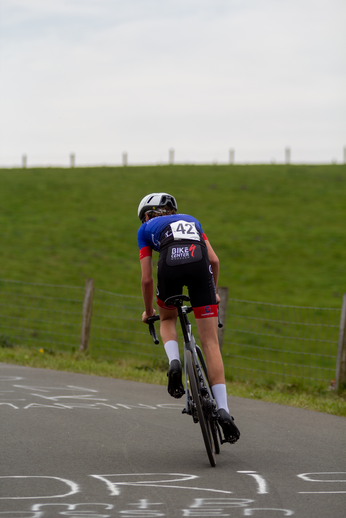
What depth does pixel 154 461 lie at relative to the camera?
5.01 meters

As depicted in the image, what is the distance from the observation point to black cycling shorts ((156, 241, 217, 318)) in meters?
4.95

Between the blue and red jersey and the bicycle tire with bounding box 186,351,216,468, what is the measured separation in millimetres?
887

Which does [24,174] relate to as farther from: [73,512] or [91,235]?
[73,512]

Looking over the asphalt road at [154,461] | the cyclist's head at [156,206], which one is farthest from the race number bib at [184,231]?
the asphalt road at [154,461]

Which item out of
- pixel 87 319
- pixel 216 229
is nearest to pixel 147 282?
pixel 87 319

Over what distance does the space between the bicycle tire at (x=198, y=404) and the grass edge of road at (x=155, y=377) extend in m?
3.10

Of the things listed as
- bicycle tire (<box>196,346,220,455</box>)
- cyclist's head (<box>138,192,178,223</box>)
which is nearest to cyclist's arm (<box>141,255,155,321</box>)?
cyclist's head (<box>138,192,178,223</box>)

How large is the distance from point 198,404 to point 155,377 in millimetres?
4844

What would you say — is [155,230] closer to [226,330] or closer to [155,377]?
[155,377]

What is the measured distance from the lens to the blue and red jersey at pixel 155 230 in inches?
204

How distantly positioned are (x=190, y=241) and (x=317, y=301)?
19640mm

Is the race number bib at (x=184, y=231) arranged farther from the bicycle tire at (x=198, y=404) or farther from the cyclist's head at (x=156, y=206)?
the bicycle tire at (x=198, y=404)

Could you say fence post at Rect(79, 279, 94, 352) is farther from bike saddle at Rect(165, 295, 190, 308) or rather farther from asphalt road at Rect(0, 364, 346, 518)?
bike saddle at Rect(165, 295, 190, 308)

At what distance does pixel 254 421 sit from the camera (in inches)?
268
